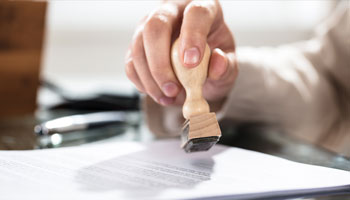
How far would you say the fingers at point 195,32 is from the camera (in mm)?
339

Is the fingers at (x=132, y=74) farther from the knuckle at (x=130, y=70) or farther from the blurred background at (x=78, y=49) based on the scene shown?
the blurred background at (x=78, y=49)

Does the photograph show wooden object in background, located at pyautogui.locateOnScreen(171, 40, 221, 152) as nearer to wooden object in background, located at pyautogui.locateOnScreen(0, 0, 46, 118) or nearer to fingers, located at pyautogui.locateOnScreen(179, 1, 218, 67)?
fingers, located at pyautogui.locateOnScreen(179, 1, 218, 67)

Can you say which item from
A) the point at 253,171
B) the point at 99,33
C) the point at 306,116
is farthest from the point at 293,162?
the point at 99,33

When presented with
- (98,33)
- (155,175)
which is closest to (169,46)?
(155,175)

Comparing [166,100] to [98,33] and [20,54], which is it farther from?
[98,33]

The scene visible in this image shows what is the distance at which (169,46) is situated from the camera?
379mm

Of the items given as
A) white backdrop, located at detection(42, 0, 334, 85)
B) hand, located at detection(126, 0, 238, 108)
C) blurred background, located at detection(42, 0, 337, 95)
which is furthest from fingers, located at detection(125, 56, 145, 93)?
white backdrop, located at detection(42, 0, 334, 85)

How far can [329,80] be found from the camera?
685 mm

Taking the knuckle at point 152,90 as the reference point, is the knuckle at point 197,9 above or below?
above

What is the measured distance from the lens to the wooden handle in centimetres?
34

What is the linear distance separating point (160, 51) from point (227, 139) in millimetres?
181

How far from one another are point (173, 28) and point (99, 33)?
1201mm

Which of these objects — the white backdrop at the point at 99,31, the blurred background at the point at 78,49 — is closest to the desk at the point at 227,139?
the blurred background at the point at 78,49

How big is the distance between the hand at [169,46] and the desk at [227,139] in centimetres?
9
